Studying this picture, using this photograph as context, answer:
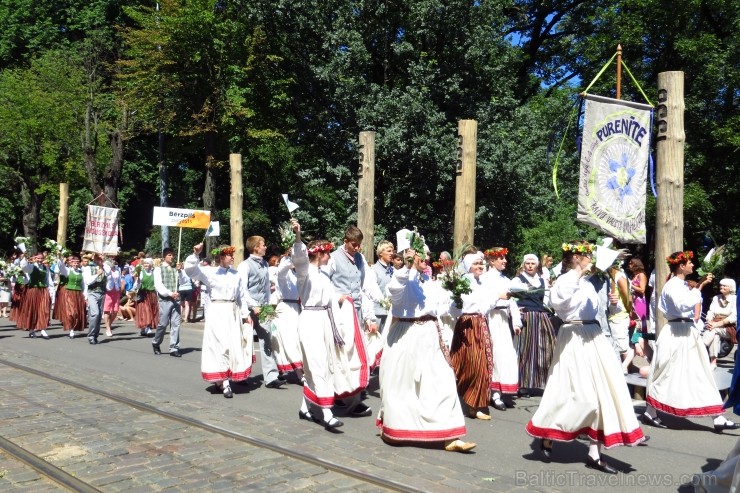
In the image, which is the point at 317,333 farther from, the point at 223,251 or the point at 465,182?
the point at 465,182

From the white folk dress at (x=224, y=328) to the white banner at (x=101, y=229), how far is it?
13052 mm

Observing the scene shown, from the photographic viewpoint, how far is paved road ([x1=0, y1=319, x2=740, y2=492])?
604cm

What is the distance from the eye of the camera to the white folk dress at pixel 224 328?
32.3 ft

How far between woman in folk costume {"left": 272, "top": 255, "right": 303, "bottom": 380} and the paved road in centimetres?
38

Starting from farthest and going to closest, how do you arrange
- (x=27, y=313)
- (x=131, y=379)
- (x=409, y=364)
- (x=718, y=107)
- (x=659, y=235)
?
(x=718, y=107) < (x=27, y=313) < (x=131, y=379) < (x=659, y=235) < (x=409, y=364)

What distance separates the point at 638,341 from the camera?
12.7m

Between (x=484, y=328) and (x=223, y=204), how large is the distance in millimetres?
30450

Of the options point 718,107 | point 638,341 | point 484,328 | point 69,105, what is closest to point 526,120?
point 718,107

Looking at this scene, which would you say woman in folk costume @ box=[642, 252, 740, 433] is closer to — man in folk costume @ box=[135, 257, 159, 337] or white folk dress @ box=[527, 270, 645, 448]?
white folk dress @ box=[527, 270, 645, 448]

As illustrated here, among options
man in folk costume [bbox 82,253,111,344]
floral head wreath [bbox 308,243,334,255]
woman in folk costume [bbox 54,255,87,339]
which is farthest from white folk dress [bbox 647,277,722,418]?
woman in folk costume [bbox 54,255,87,339]

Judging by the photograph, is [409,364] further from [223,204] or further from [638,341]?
[223,204]

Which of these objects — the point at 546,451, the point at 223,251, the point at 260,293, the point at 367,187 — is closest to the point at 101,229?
the point at 367,187

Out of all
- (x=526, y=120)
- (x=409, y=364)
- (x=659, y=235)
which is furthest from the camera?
(x=526, y=120)

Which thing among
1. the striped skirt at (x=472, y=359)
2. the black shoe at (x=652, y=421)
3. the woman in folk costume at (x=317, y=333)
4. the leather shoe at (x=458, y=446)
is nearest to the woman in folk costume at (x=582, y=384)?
the leather shoe at (x=458, y=446)
